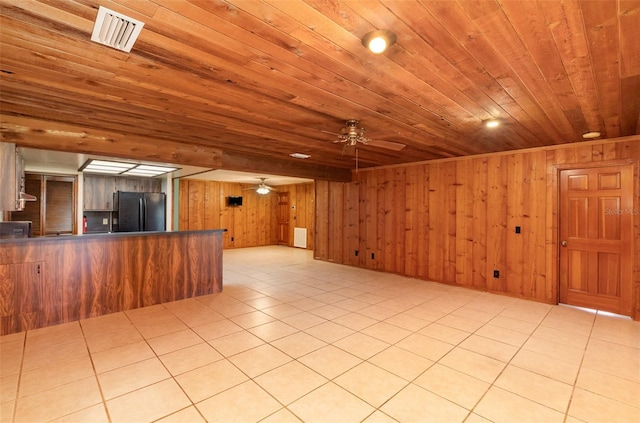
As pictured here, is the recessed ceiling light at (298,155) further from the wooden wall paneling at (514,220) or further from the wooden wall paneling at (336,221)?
the wooden wall paneling at (514,220)

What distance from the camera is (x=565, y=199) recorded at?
436 cm

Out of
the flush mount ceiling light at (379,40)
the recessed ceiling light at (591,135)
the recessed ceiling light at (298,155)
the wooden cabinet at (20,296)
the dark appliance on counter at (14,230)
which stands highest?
the recessed ceiling light at (298,155)

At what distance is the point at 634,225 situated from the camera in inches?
151

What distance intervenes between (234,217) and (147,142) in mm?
6430

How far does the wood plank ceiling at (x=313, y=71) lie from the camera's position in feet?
4.95

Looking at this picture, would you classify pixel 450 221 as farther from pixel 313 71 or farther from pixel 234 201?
pixel 234 201

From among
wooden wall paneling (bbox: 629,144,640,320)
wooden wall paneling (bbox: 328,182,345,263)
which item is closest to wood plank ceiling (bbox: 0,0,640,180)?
wooden wall paneling (bbox: 629,144,640,320)

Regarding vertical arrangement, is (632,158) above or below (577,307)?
above

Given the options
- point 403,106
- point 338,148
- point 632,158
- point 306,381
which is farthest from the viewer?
point 338,148

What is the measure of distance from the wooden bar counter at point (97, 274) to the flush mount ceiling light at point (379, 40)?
3911 millimetres

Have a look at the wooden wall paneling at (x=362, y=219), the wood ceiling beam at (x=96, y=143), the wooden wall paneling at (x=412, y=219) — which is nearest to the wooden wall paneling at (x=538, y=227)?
the wooden wall paneling at (x=412, y=219)

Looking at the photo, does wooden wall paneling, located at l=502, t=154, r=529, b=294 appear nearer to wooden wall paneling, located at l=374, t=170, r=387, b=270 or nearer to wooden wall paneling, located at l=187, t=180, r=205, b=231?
wooden wall paneling, located at l=374, t=170, r=387, b=270

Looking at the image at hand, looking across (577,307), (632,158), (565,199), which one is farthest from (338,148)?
(577,307)

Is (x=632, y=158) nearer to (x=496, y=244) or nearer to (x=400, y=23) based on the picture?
(x=496, y=244)
